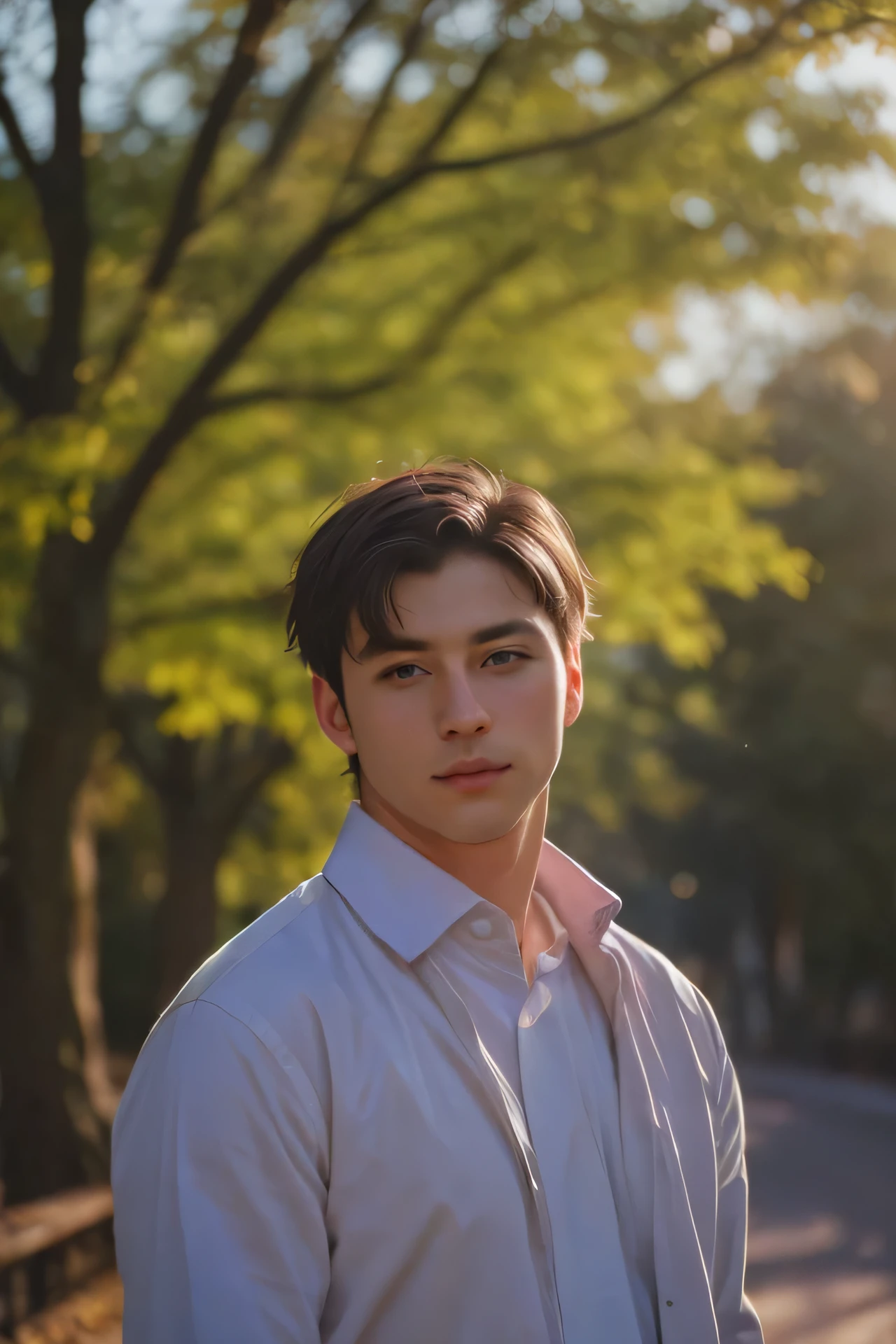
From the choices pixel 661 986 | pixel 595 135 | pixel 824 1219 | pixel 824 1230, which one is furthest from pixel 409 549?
pixel 824 1219

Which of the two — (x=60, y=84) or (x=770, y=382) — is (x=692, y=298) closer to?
(x=60, y=84)

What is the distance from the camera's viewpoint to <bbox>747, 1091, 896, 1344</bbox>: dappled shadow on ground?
900 cm

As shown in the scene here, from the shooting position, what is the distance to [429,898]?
2.03 metres

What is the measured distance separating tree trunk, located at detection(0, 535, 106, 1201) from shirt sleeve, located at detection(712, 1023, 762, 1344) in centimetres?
615

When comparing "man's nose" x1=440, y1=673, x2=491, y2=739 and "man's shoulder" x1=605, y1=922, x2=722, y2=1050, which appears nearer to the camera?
"man's nose" x1=440, y1=673, x2=491, y2=739

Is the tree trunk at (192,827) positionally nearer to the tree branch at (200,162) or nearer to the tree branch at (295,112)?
the tree branch at (200,162)

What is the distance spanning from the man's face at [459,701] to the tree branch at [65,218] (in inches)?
186

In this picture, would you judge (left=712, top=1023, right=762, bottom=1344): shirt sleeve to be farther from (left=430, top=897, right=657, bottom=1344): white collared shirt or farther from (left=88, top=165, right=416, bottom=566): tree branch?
(left=88, top=165, right=416, bottom=566): tree branch

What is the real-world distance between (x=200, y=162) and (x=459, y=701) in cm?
528

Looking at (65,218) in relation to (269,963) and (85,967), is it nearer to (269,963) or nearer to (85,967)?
(85,967)

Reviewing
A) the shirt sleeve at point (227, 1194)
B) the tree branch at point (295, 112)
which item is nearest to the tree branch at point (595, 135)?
the tree branch at point (295, 112)

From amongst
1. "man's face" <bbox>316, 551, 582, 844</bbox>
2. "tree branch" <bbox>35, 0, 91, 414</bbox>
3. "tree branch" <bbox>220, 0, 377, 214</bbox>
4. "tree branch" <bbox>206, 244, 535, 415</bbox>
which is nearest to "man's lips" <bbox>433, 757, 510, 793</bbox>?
"man's face" <bbox>316, 551, 582, 844</bbox>

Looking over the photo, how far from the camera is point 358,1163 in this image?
1.77m

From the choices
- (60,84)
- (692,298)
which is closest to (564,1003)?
(60,84)
